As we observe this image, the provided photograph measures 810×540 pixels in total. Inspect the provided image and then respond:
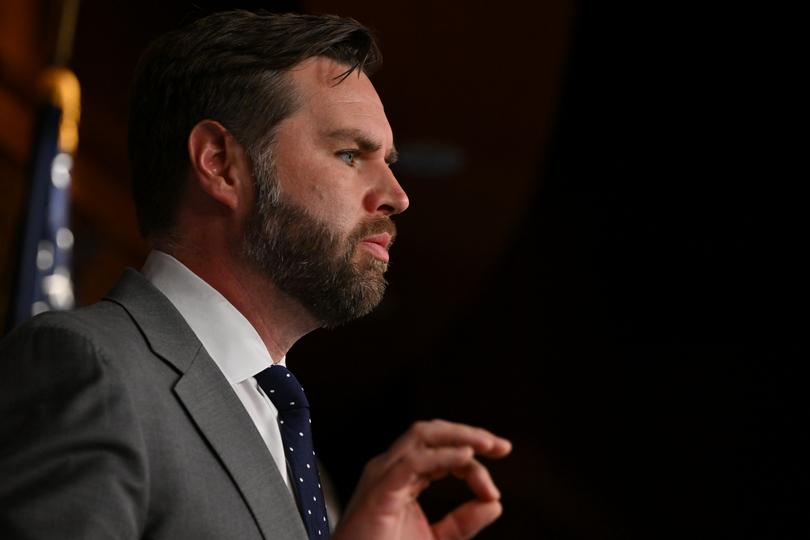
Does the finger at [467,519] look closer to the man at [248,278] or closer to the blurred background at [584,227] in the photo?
the man at [248,278]

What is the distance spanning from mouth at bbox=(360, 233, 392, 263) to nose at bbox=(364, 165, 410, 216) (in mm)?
23

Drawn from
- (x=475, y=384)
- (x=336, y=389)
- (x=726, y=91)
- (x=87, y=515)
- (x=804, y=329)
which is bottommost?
(x=336, y=389)

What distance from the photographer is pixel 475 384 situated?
306 centimetres

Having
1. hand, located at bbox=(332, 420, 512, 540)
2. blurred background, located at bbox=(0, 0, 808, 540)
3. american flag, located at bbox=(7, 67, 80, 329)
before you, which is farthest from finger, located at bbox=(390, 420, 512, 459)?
blurred background, located at bbox=(0, 0, 808, 540)

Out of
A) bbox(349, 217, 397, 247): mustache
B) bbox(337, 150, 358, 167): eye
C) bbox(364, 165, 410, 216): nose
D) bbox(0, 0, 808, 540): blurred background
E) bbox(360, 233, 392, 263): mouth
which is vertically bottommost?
bbox(0, 0, 808, 540): blurred background

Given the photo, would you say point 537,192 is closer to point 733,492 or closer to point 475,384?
point 475,384

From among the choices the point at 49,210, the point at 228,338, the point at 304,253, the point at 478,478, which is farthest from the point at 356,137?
the point at 49,210

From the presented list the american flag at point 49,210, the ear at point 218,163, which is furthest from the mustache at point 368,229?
the american flag at point 49,210

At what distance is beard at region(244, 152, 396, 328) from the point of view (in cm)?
99

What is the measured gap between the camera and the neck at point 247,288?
38.8 inches

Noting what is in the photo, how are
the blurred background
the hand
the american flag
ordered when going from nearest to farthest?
the hand
the american flag
the blurred background

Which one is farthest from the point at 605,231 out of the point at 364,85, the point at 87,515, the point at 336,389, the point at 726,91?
the point at 87,515

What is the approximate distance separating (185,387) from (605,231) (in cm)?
213

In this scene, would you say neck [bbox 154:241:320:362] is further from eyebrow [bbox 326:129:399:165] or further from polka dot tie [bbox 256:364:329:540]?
eyebrow [bbox 326:129:399:165]
